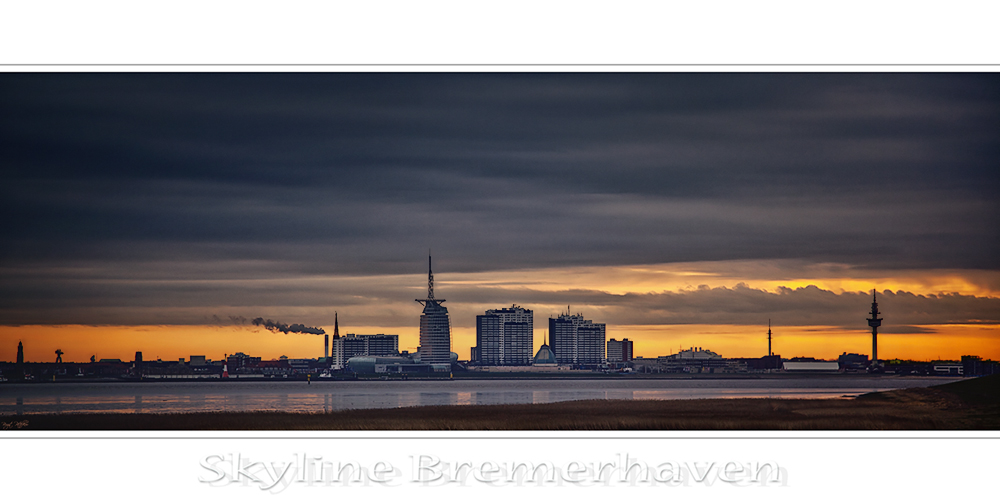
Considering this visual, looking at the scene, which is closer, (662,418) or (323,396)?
(662,418)

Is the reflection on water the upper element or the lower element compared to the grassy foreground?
lower

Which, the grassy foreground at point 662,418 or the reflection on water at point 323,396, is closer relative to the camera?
the grassy foreground at point 662,418

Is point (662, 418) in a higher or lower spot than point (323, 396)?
higher

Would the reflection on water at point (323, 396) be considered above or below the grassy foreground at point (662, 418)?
below

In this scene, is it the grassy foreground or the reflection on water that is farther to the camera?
the reflection on water
